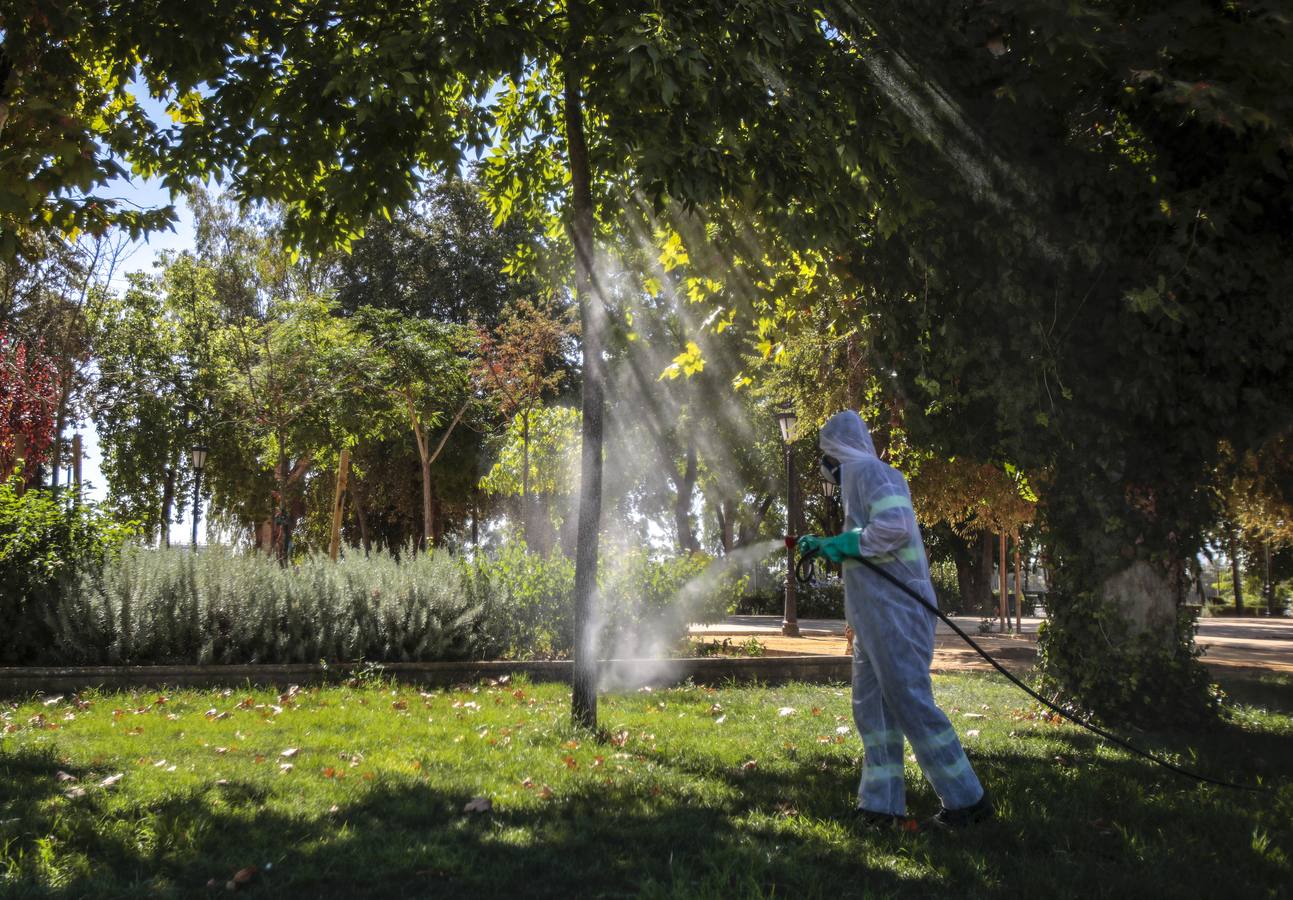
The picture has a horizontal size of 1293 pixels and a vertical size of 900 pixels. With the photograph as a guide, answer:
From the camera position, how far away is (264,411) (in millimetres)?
25453

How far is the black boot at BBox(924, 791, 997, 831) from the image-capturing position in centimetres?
470

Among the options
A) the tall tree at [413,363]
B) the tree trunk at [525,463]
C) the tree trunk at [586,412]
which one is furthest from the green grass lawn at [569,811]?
the tree trunk at [525,463]

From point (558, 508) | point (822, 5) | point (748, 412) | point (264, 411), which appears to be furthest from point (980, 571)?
point (822, 5)

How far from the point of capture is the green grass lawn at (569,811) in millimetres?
3945

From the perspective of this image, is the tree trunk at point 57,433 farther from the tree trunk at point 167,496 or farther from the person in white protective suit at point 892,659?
the person in white protective suit at point 892,659

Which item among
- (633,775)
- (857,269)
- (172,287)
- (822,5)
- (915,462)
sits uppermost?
(172,287)

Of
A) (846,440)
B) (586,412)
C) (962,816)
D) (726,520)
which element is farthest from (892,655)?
(726,520)

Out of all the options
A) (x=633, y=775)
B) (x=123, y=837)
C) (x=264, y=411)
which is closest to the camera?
(x=123, y=837)

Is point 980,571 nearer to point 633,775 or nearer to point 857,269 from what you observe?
point 857,269

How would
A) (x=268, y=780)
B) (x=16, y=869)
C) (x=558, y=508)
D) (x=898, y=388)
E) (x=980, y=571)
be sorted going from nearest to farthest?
(x=16, y=869) → (x=268, y=780) → (x=898, y=388) → (x=558, y=508) → (x=980, y=571)

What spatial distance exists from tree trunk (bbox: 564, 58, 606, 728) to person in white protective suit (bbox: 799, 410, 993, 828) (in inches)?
121

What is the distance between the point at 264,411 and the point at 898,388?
2059 cm

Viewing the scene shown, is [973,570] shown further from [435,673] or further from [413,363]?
[435,673]

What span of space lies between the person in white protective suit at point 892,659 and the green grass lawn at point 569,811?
0.22 m
